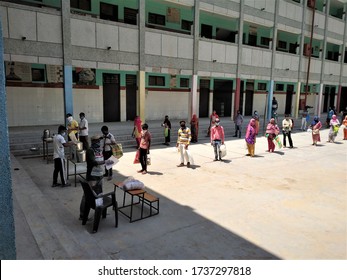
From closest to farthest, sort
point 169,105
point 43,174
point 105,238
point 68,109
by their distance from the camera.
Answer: point 105,238 → point 43,174 → point 68,109 → point 169,105

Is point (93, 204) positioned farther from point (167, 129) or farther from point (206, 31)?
point (206, 31)

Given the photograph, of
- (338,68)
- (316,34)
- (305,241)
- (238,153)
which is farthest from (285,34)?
(305,241)

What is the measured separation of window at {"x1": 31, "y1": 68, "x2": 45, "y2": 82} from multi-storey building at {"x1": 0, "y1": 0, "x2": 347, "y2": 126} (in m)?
0.05

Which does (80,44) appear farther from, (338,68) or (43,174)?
(338,68)

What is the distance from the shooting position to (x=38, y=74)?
16047mm

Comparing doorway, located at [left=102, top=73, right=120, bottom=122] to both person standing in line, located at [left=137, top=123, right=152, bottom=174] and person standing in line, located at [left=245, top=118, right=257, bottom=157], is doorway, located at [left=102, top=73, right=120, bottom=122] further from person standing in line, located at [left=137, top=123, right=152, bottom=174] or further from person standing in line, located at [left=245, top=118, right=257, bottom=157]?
person standing in line, located at [left=137, top=123, right=152, bottom=174]

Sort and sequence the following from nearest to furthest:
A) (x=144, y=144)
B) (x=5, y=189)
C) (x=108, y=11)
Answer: (x=5, y=189) < (x=144, y=144) < (x=108, y=11)

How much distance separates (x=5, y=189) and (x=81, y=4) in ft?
52.2

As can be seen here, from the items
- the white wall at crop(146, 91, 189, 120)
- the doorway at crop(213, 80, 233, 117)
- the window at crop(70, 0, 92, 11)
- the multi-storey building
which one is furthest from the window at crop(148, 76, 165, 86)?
the window at crop(70, 0, 92, 11)

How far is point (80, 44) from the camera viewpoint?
46.9ft

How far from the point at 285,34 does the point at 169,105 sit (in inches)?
546

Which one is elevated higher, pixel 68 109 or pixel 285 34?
pixel 285 34

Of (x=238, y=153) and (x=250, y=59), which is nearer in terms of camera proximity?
(x=238, y=153)

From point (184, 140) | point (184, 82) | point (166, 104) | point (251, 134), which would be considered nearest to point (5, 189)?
point (184, 140)
